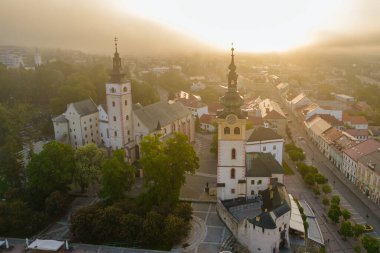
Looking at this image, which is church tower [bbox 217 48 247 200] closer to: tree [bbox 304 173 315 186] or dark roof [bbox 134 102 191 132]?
tree [bbox 304 173 315 186]

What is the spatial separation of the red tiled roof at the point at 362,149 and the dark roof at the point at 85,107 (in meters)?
44.0

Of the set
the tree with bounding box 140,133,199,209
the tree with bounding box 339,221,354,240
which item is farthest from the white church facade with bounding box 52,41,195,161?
the tree with bounding box 339,221,354,240

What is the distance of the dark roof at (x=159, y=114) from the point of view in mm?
60031

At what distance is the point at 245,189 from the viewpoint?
44312 mm

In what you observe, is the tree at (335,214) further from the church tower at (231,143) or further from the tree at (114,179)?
the tree at (114,179)

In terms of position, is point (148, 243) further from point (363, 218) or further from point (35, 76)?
point (35, 76)

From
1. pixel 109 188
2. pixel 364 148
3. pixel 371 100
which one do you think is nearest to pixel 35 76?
pixel 109 188

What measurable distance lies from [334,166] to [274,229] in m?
34.0

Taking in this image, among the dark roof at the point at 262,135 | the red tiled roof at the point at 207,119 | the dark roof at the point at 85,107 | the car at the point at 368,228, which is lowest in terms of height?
the car at the point at 368,228

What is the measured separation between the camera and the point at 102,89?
9306cm

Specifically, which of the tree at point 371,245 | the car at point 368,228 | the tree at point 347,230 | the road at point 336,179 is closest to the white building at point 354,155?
the road at point 336,179

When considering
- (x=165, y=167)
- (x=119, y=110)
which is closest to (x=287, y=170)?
(x=165, y=167)

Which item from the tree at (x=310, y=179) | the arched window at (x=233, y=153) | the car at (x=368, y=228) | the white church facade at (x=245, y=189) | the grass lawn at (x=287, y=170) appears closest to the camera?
the white church facade at (x=245, y=189)

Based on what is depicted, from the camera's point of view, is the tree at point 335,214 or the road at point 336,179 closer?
the tree at point 335,214
